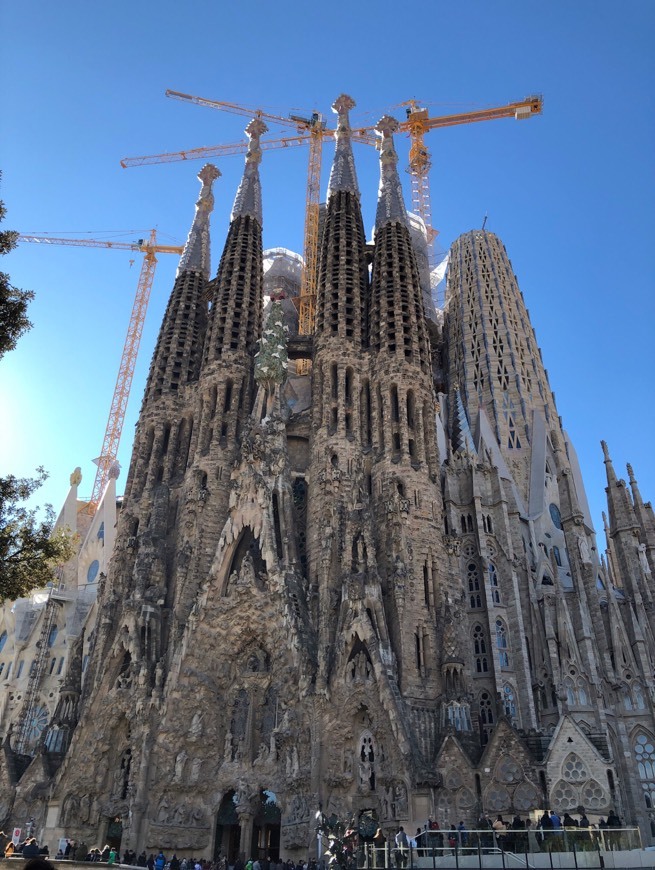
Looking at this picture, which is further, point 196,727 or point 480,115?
point 480,115

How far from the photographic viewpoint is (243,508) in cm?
3198

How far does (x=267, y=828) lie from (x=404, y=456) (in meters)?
15.8

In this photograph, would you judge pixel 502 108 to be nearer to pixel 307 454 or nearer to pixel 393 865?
pixel 307 454

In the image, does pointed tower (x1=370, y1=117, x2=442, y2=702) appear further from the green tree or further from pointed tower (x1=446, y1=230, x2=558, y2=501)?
the green tree

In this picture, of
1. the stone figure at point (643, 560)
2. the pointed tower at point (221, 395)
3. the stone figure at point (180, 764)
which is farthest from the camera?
the stone figure at point (643, 560)

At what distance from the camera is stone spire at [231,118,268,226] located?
45312 millimetres

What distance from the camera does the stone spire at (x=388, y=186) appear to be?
41.9 meters

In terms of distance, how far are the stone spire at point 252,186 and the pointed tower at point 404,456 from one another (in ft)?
26.4

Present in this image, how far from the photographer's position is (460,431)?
129 ft

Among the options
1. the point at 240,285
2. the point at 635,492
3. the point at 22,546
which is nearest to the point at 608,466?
the point at 635,492

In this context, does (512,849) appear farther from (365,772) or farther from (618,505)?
(618,505)

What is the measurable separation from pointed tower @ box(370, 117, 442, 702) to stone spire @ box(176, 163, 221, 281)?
11.4m

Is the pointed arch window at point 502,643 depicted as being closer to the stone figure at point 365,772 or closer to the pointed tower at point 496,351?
the stone figure at point 365,772

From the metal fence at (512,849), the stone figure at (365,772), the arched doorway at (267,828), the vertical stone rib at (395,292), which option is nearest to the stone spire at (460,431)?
the vertical stone rib at (395,292)
